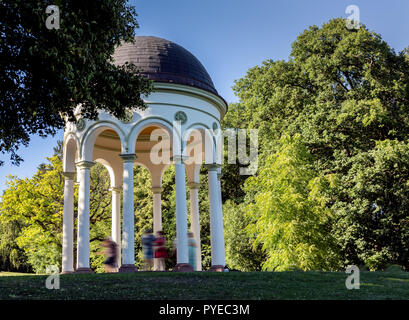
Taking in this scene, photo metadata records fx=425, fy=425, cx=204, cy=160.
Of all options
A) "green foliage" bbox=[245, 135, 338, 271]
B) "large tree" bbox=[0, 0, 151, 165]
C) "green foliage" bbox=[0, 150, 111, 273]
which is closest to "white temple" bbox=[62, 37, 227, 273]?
"large tree" bbox=[0, 0, 151, 165]

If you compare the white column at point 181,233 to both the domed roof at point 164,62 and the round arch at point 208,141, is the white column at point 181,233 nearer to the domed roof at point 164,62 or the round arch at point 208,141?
the round arch at point 208,141

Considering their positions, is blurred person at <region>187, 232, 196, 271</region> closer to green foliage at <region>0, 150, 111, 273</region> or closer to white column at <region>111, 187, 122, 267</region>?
white column at <region>111, 187, 122, 267</region>

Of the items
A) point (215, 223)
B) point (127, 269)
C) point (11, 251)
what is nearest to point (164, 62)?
point (215, 223)

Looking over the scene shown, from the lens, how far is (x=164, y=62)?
21969mm

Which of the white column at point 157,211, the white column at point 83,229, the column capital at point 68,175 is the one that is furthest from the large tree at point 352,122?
the white column at point 83,229

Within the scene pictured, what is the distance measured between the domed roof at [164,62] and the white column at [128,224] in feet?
14.9

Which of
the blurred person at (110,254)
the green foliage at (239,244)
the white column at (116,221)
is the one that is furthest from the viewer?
the green foliage at (239,244)

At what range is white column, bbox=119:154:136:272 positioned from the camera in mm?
18897

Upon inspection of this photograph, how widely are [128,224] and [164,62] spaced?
27.9ft

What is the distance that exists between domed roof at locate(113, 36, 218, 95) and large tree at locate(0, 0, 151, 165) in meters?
5.38

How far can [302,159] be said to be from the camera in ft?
92.3

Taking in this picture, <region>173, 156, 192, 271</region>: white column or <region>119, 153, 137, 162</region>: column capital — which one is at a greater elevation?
<region>119, 153, 137, 162</region>: column capital

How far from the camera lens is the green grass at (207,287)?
37.6 feet
